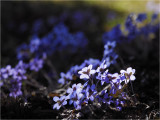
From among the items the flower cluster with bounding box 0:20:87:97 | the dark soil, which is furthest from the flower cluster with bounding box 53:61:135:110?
the flower cluster with bounding box 0:20:87:97

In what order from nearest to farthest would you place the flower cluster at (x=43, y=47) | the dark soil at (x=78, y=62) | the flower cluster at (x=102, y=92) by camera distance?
1. the flower cluster at (x=102, y=92)
2. the dark soil at (x=78, y=62)
3. the flower cluster at (x=43, y=47)

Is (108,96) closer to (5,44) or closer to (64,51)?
(64,51)

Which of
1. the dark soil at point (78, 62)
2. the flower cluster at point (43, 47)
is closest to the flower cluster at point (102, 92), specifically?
the dark soil at point (78, 62)

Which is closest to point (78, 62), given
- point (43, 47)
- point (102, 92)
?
point (43, 47)

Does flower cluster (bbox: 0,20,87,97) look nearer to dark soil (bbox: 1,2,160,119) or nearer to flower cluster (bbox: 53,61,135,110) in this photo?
dark soil (bbox: 1,2,160,119)

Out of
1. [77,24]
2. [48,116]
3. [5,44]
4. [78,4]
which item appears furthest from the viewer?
[78,4]

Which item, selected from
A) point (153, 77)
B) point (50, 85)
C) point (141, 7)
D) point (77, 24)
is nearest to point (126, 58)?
point (153, 77)

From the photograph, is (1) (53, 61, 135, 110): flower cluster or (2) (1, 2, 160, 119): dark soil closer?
(1) (53, 61, 135, 110): flower cluster

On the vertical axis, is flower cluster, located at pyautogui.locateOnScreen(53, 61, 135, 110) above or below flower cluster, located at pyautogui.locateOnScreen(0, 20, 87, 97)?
below

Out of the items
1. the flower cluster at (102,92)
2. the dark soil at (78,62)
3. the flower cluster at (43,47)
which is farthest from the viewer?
the flower cluster at (43,47)

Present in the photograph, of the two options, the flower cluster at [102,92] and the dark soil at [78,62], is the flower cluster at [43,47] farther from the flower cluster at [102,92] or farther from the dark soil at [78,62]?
the flower cluster at [102,92]

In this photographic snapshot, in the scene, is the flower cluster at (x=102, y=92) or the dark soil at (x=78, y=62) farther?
the dark soil at (x=78, y=62)
